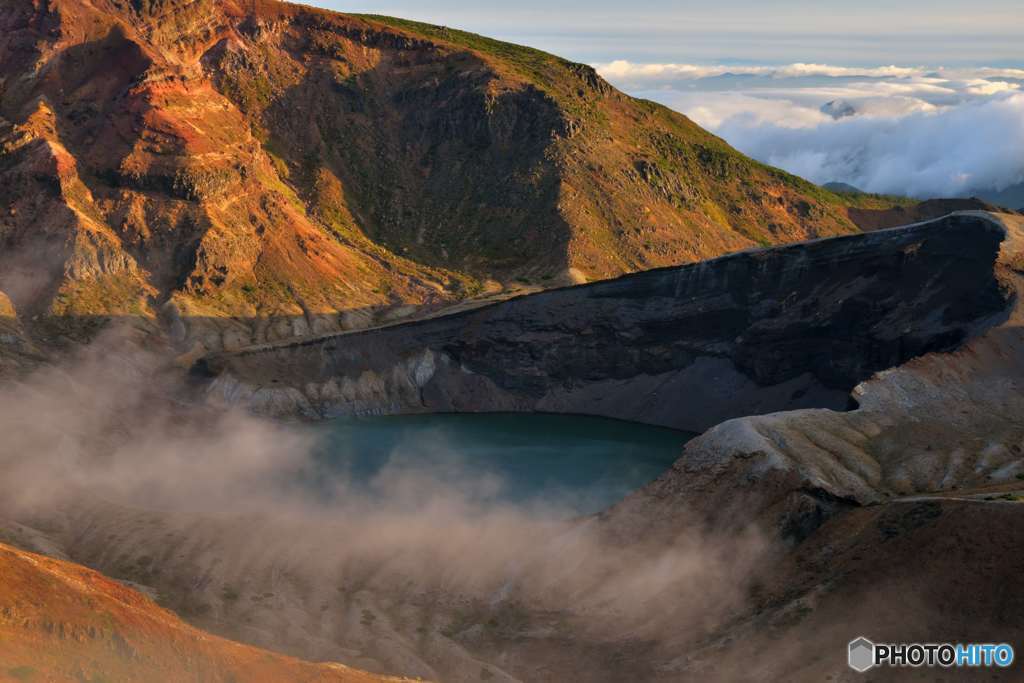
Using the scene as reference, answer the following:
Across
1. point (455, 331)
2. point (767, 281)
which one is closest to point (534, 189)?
point (455, 331)

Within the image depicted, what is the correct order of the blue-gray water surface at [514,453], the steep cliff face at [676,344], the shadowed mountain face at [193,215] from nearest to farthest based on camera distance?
the blue-gray water surface at [514,453]
the steep cliff face at [676,344]
the shadowed mountain face at [193,215]

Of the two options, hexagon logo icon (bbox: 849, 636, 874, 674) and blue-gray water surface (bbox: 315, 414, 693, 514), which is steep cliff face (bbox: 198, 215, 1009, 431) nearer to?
blue-gray water surface (bbox: 315, 414, 693, 514)

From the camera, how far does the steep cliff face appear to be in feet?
410

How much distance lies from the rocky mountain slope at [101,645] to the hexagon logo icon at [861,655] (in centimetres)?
2525

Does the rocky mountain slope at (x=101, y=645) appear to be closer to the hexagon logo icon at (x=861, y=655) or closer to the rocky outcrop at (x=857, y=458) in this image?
the hexagon logo icon at (x=861, y=655)

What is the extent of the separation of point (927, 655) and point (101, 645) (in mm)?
41523

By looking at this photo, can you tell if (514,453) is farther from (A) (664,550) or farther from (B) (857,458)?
(B) (857,458)

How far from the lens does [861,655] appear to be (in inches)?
2411

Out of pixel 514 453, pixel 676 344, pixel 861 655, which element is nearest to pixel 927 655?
pixel 861 655

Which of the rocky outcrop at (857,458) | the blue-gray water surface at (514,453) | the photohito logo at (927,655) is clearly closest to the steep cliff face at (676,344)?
the blue-gray water surface at (514,453)

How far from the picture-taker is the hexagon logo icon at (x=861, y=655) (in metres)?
60.1

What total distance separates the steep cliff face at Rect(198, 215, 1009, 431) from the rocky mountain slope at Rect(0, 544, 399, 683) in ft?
265

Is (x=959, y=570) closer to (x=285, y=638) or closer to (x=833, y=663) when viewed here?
(x=833, y=663)

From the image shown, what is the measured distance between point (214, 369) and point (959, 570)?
97.8 m
